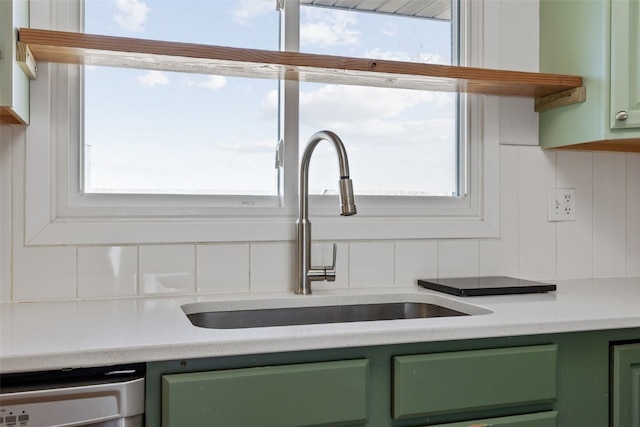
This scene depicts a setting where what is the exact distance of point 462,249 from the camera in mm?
1803

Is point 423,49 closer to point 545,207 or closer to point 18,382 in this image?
point 545,207

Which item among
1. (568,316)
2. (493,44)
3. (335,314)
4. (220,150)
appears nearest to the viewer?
(568,316)

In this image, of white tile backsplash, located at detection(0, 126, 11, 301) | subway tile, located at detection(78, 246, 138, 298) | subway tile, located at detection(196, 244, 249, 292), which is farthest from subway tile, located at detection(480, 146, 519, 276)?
white tile backsplash, located at detection(0, 126, 11, 301)

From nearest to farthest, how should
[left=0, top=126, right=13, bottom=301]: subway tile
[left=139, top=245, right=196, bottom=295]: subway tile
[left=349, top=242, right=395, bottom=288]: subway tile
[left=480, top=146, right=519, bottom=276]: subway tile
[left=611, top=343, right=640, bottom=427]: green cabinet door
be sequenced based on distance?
[left=611, top=343, right=640, bottom=427]: green cabinet door → [left=0, top=126, right=13, bottom=301]: subway tile → [left=139, top=245, right=196, bottom=295]: subway tile → [left=349, top=242, right=395, bottom=288]: subway tile → [left=480, top=146, right=519, bottom=276]: subway tile

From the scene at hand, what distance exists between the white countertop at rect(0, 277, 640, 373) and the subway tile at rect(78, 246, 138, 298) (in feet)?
0.14

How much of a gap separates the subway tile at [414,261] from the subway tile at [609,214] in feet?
2.05

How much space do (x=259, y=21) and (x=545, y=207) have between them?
43.3 inches

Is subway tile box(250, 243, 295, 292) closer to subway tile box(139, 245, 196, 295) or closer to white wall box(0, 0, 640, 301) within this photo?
white wall box(0, 0, 640, 301)

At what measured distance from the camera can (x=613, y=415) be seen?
49.8 inches

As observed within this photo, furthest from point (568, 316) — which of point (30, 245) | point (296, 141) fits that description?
point (30, 245)

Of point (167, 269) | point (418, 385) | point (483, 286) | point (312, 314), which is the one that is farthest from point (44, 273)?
point (483, 286)

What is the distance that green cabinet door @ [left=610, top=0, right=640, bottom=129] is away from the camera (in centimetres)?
158

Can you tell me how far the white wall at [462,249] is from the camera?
4.70ft

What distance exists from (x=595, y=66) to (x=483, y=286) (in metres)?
0.73
